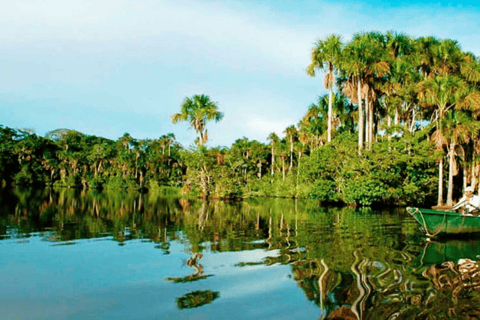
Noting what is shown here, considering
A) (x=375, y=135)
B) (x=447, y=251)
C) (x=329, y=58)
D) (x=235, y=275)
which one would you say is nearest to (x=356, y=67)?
(x=329, y=58)

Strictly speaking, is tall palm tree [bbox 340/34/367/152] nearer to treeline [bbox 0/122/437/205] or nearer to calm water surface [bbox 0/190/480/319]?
treeline [bbox 0/122/437/205]

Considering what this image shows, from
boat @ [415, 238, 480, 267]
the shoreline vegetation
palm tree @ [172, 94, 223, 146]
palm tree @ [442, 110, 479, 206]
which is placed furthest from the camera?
palm tree @ [172, 94, 223, 146]

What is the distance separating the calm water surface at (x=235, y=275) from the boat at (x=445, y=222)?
1.33ft

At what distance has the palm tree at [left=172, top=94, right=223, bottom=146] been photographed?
1779 inches

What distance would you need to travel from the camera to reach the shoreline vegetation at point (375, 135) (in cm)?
2830

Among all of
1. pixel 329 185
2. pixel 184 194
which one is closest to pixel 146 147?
pixel 184 194

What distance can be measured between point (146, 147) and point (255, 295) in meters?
69.8

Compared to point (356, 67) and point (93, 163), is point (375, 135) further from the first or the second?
point (93, 163)

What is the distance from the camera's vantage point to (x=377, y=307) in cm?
580

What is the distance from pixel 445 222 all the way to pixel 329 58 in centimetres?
2525

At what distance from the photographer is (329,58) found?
117 feet

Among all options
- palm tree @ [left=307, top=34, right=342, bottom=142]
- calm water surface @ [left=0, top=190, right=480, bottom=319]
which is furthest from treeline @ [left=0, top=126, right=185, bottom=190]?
calm water surface @ [left=0, top=190, right=480, bottom=319]

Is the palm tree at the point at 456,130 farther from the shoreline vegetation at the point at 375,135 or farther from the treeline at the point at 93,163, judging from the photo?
the treeline at the point at 93,163

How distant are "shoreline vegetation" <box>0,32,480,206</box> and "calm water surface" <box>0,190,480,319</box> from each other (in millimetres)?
15516
